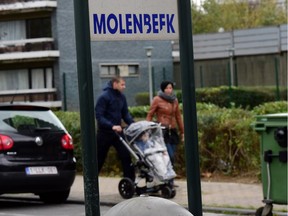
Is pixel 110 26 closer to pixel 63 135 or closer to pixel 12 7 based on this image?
pixel 63 135

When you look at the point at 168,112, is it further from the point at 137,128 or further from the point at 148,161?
the point at 148,161

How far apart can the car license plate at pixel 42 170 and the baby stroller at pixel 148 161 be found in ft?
3.45

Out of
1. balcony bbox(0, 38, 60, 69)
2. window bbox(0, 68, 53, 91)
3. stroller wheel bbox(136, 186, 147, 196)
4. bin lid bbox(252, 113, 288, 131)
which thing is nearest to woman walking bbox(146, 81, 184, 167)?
stroller wheel bbox(136, 186, 147, 196)

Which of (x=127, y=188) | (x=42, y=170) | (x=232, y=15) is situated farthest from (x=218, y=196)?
(x=232, y=15)

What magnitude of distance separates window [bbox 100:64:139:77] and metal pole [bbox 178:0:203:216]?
41.0 m

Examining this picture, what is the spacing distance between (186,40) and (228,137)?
9.94 metres

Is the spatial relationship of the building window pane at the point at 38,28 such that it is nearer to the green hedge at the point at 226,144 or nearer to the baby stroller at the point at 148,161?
the green hedge at the point at 226,144

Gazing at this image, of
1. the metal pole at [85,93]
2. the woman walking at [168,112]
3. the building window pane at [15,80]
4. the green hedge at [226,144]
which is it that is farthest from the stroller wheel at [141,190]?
the building window pane at [15,80]

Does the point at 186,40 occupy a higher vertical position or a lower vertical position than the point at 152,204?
higher

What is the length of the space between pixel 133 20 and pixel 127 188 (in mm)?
7387

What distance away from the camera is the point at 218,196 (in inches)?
551

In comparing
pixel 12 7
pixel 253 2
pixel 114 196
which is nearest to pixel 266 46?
pixel 12 7

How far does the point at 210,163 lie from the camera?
1673cm

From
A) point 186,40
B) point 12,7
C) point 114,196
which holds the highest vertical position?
point 12,7
